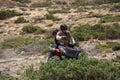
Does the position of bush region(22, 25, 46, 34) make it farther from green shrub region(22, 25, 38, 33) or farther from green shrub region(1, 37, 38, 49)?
green shrub region(1, 37, 38, 49)

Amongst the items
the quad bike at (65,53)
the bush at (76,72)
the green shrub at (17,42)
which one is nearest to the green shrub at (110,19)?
the green shrub at (17,42)

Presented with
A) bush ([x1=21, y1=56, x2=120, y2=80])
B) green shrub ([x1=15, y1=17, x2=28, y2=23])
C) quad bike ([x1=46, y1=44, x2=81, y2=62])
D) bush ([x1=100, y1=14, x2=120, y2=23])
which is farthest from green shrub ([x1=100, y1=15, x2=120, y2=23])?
bush ([x1=21, y1=56, x2=120, y2=80])

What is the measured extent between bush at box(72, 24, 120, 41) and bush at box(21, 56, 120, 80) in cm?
950

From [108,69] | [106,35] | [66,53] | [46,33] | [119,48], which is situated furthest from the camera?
[46,33]

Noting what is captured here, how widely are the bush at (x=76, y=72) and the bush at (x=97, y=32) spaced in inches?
374

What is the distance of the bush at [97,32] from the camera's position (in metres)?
19.5

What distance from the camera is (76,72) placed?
31.1 ft

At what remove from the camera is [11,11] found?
29.9 metres

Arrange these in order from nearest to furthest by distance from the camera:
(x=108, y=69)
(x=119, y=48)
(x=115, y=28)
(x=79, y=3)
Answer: (x=108, y=69) < (x=119, y=48) < (x=115, y=28) < (x=79, y=3)

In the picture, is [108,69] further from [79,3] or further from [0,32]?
[79,3]

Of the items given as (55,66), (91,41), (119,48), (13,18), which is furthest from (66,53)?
(13,18)

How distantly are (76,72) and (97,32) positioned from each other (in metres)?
11.4

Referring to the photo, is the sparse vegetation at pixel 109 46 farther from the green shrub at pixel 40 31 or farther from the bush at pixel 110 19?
the bush at pixel 110 19

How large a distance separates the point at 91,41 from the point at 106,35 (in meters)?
1.47
